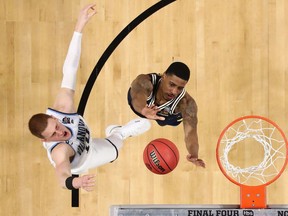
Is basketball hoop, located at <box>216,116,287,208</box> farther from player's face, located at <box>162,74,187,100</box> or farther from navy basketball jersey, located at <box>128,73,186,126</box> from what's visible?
player's face, located at <box>162,74,187,100</box>

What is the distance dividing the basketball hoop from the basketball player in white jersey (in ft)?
2.69

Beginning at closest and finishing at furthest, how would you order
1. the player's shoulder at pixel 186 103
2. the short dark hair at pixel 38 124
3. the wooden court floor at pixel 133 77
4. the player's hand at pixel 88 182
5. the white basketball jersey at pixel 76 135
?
the player's hand at pixel 88 182 < the short dark hair at pixel 38 124 < the white basketball jersey at pixel 76 135 < the player's shoulder at pixel 186 103 < the wooden court floor at pixel 133 77

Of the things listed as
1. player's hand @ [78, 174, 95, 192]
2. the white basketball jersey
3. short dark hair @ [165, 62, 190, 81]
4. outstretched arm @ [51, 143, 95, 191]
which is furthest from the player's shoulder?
Answer: player's hand @ [78, 174, 95, 192]

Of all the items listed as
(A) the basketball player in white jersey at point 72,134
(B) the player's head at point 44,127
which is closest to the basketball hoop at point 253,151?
(A) the basketball player in white jersey at point 72,134

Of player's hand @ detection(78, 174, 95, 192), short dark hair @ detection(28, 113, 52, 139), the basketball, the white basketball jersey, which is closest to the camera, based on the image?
player's hand @ detection(78, 174, 95, 192)

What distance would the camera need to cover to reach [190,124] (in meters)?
4.42

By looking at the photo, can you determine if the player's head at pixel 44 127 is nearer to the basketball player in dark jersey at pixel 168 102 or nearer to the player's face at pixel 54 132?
the player's face at pixel 54 132

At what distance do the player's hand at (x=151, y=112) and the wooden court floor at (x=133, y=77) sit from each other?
15 centimetres

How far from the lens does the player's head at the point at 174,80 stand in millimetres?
4277

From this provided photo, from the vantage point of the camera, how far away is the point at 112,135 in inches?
170

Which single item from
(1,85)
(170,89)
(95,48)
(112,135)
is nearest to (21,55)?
(1,85)

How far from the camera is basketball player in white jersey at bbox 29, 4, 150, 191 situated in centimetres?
335

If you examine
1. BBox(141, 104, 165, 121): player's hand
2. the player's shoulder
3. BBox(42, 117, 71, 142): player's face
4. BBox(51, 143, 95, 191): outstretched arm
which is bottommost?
BBox(51, 143, 95, 191): outstretched arm

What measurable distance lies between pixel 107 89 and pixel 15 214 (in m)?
1.41
